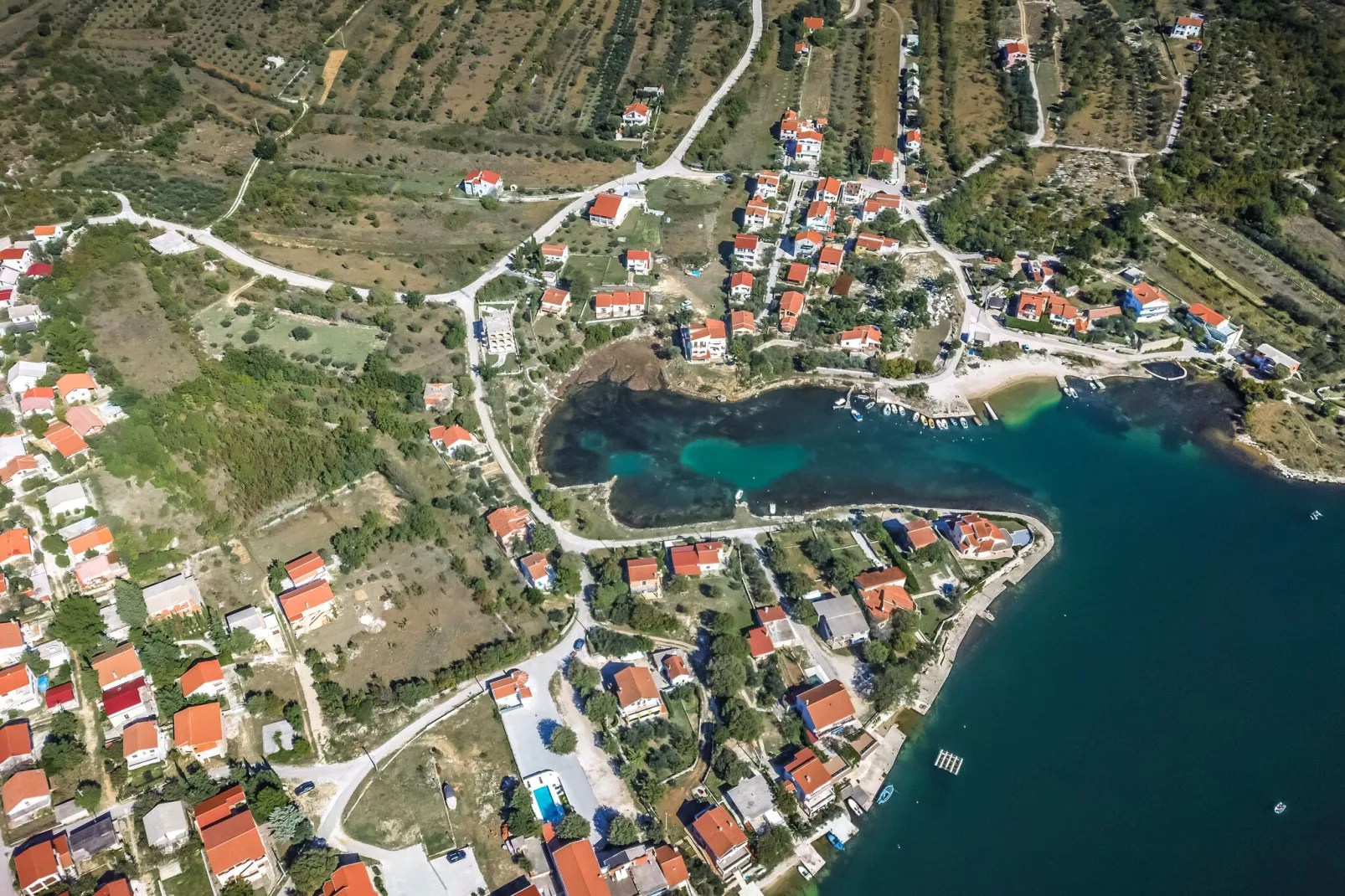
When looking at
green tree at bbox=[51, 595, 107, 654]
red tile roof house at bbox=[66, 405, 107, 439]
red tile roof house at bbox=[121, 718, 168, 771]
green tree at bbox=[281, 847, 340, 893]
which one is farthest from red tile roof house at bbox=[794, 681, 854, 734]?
red tile roof house at bbox=[66, 405, 107, 439]

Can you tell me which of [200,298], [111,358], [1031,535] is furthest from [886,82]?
[111,358]

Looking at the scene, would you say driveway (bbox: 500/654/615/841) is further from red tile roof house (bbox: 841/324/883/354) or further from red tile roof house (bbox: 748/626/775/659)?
red tile roof house (bbox: 841/324/883/354)

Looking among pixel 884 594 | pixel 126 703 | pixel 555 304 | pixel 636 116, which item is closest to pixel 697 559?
pixel 884 594

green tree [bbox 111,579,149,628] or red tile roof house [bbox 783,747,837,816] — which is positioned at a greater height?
green tree [bbox 111,579,149,628]

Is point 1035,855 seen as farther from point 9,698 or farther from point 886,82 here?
point 886,82

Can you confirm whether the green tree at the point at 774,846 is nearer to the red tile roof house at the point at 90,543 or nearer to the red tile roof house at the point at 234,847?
the red tile roof house at the point at 234,847

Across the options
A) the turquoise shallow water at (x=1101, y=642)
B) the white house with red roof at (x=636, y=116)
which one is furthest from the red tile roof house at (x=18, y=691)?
the white house with red roof at (x=636, y=116)
